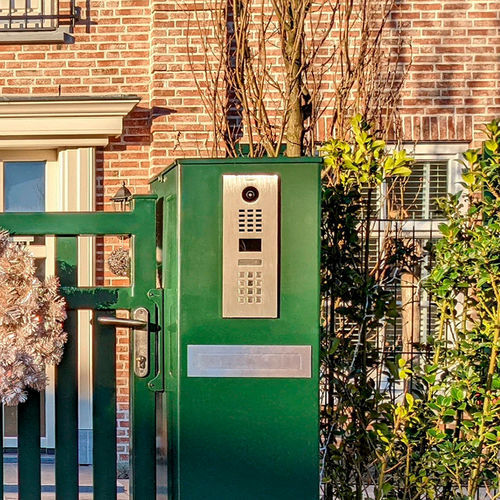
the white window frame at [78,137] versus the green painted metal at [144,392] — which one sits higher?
the white window frame at [78,137]

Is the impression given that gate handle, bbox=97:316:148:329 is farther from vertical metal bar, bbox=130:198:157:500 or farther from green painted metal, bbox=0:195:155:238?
green painted metal, bbox=0:195:155:238

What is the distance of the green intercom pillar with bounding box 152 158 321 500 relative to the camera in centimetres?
321

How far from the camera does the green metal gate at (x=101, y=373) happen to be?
3.42 metres

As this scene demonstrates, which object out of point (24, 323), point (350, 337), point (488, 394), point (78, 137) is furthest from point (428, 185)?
point (24, 323)

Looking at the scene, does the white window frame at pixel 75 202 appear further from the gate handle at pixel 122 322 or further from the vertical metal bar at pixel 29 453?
the gate handle at pixel 122 322

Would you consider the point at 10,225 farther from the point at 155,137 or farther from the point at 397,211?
the point at 155,137

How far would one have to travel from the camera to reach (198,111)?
6824 mm

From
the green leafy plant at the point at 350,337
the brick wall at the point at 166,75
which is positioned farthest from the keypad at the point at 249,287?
the brick wall at the point at 166,75

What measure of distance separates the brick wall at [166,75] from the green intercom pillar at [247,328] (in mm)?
3593

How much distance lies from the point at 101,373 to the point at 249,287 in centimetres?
77

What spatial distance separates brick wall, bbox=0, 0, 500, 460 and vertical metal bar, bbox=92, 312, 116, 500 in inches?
132

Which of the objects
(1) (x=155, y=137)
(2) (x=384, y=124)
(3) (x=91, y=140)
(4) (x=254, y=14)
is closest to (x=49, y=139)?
(3) (x=91, y=140)

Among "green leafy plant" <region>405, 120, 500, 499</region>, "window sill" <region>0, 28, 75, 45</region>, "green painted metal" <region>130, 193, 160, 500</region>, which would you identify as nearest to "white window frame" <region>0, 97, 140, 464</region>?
"window sill" <region>0, 28, 75, 45</region>

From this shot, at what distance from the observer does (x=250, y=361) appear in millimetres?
3230
